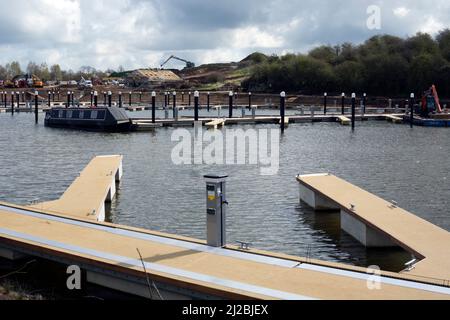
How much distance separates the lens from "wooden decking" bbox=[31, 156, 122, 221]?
54.1ft

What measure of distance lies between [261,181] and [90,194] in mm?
8373

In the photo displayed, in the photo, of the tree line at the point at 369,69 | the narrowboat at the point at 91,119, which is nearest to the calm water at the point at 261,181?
the narrowboat at the point at 91,119

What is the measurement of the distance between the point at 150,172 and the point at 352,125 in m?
31.7

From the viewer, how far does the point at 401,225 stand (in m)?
14.9

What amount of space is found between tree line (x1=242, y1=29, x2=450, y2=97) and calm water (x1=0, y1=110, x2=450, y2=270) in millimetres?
50391

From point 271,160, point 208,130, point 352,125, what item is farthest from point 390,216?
point 352,125

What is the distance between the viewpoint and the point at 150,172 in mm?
28281

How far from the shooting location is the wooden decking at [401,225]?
11.6m

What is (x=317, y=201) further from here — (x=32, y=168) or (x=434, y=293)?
(x=32, y=168)

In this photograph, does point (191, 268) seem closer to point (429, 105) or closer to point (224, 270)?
point (224, 270)

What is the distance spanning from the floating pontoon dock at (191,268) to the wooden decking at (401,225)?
5.0 inches

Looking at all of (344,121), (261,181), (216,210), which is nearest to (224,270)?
(216,210)

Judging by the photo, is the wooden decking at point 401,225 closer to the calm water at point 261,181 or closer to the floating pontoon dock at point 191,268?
the floating pontoon dock at point 191,268
